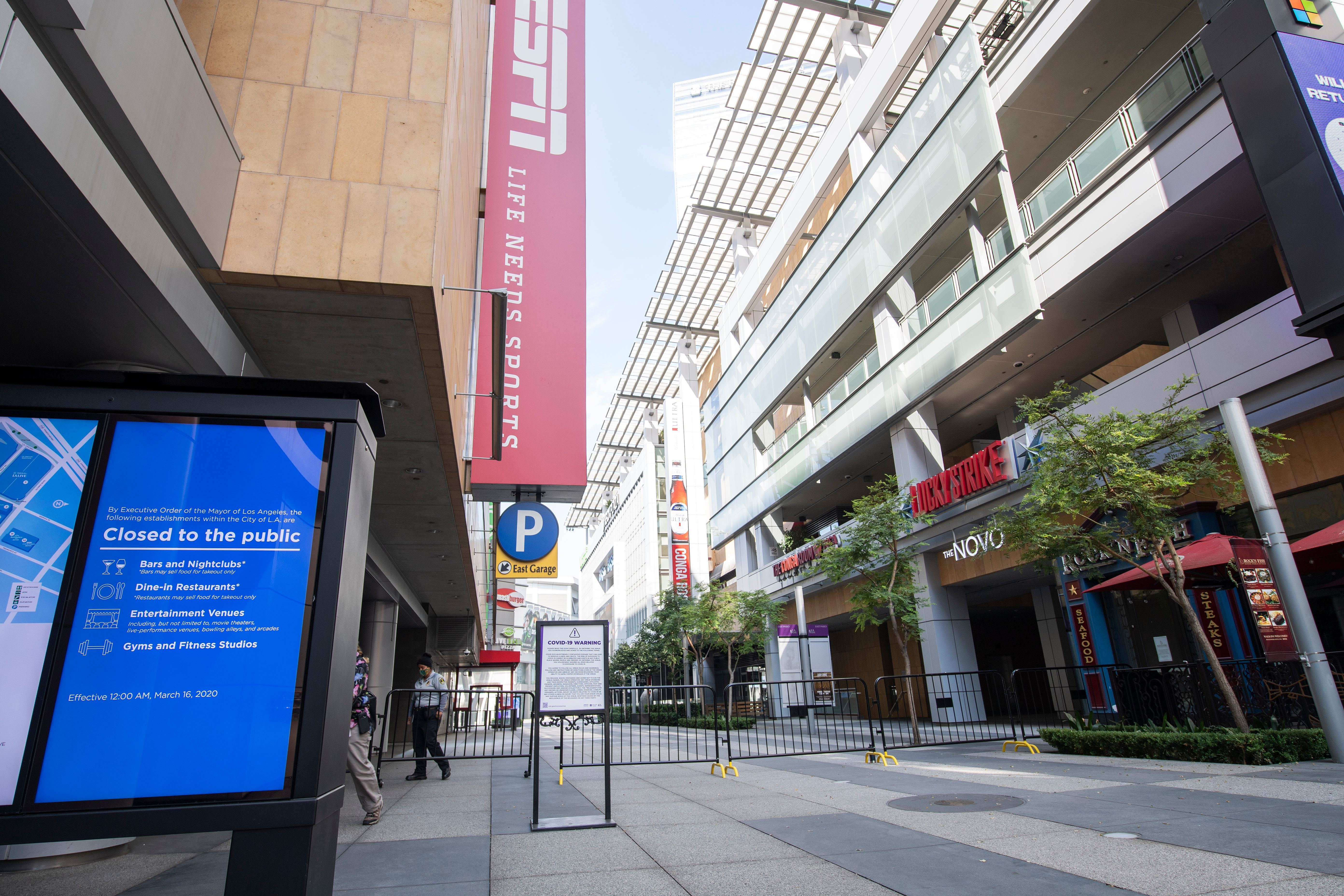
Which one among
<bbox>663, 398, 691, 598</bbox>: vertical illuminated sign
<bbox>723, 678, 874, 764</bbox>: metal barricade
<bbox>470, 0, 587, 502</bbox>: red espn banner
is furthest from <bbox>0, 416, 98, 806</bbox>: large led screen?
<bbox>663, 398, 691, 598</bbox>: vertical illuminated sign

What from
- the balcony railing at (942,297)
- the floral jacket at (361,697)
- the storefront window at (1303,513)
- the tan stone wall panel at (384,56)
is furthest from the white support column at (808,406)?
the tan stone wall panel at (384,56)

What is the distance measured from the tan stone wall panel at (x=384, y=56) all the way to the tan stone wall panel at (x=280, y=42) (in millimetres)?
448

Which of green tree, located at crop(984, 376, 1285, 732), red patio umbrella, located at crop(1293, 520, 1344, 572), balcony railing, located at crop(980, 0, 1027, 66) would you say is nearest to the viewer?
red patio umbrella, located at crop(1293, 520, 1344, 572)

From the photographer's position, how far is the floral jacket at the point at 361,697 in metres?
7.47

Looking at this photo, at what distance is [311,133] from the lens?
6086 millimetres

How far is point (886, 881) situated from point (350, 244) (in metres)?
5.83

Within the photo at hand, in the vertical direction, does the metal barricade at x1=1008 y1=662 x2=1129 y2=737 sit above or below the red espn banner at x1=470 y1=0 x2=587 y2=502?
below

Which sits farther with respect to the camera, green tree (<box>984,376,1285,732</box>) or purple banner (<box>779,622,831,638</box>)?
purple banner (<box>779,622,831,638</box>)

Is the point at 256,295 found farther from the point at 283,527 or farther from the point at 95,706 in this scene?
the point at 95,706

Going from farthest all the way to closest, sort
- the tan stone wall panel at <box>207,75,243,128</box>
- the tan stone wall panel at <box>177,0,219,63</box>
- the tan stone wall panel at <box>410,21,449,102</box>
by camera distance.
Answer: the tan stone wall panel at <box>410,21,449,102</box>
the tan stone wall panel at <box>177,0,219,63</box>
the tan stone wall panel at <box>207,75,243,128</box>

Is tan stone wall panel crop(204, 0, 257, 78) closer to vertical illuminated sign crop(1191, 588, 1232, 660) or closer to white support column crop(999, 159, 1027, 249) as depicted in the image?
vertical illuminated sign crop(1191, 588, 1232, 660)

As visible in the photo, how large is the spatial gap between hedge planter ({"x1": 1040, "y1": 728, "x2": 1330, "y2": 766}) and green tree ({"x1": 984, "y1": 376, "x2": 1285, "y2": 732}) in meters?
0.53

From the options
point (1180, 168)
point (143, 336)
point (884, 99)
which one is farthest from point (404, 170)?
point (884, 99)

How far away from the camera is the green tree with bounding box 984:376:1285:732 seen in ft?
32.0
